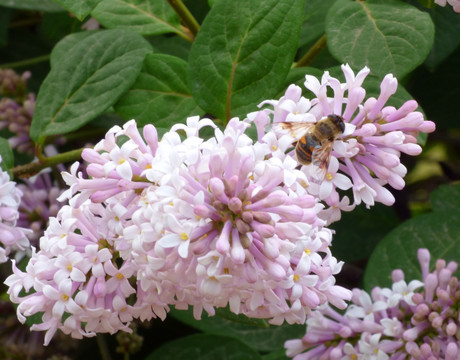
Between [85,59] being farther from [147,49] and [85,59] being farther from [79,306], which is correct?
[79,306]

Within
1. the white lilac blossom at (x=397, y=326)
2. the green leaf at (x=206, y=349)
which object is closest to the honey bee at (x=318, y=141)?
the white lilac blossom at (x=397, y=326)

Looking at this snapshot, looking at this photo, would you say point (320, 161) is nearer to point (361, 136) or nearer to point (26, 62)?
point (361, 136)

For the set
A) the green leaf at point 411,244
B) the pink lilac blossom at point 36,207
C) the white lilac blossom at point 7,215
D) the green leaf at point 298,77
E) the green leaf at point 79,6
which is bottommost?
the green leaf at point 411,244

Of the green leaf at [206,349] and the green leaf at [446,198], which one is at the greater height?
the green leaf at [446,198]

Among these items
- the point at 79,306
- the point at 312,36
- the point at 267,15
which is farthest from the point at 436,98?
the point at 79,306

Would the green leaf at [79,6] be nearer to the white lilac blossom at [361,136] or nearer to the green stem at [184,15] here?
the green stem at [184,15]

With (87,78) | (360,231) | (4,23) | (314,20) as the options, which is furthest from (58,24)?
(360,231)
